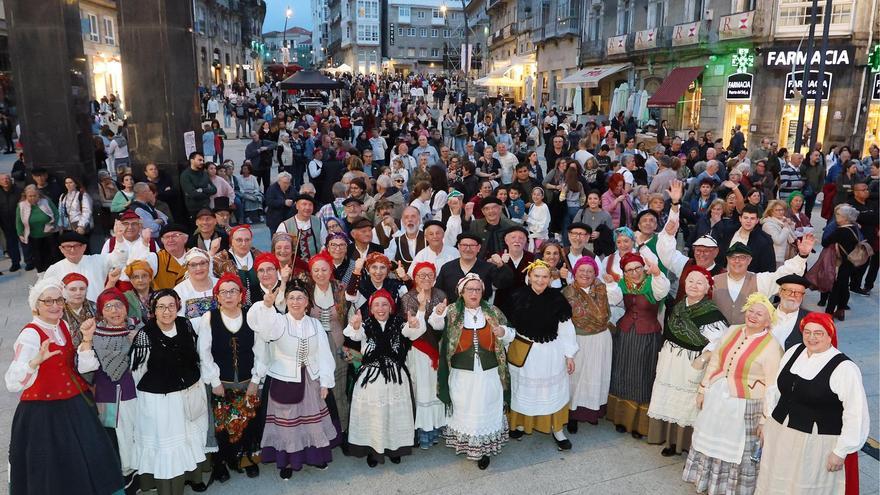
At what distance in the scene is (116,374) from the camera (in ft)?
14.1

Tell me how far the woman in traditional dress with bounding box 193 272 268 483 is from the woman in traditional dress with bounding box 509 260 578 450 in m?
2.12

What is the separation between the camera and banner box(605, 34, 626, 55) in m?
29.3

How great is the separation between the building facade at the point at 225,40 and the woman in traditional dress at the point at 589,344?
36860mm

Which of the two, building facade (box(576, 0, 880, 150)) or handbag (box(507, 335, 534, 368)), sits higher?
building facade (box(576, 0, 880, 150))

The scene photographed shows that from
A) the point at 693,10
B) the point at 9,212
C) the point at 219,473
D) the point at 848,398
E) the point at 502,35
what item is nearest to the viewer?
the point at 848,398

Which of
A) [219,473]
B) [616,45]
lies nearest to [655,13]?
[616,45]

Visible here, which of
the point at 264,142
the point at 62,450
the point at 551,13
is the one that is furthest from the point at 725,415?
the point at 551,13

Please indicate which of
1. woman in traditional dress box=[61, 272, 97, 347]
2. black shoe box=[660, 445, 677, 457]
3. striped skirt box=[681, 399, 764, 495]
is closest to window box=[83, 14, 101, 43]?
woman in traditional dress box=[61, 272, 97, 347]

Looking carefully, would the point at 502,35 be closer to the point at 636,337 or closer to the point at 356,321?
the point at 636,337

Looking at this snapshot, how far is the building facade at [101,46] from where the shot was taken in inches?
1256

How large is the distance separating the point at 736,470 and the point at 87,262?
5921mm

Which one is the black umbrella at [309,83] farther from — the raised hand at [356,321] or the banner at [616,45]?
the raised hand at [356,321]

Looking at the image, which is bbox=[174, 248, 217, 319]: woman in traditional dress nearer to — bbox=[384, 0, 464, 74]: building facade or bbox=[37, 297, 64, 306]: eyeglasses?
bbox=[37, 297, 64, 306]: eyeglasses

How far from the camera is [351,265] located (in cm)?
584
